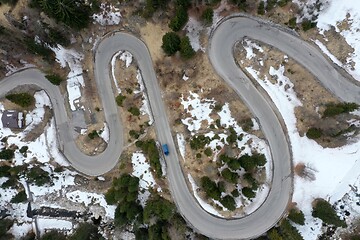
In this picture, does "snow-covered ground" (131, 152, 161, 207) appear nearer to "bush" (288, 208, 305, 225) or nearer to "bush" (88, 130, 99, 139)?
"bush" (88, 130, 99, 139)

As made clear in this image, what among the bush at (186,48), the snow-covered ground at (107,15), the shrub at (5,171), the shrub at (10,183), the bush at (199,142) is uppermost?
the snow-covered ground at (107,15)

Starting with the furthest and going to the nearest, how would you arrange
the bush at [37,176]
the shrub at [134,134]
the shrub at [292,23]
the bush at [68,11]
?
the bush at [37,176] → the shrub at [134,134] → the shrub at [292,23] → the bush at [68,11]

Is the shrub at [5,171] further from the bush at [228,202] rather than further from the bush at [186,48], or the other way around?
the bush at [228,202]

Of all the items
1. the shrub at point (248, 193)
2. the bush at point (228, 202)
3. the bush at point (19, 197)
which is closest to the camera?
the shrub at point (248, 193)

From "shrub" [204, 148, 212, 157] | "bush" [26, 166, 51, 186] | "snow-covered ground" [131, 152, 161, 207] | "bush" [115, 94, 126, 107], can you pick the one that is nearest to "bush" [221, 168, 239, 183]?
"shrub" [204, 148, 212, 157]

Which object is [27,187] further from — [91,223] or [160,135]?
[160,135]

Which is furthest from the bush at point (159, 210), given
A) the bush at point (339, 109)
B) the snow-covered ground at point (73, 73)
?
the bush at point (339, 109)

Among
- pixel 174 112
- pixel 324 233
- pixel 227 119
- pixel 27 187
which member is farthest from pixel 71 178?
pixel 324 233
